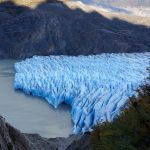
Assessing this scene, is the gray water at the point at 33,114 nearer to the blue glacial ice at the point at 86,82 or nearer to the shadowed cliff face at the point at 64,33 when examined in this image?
the blue glacial ice at the point at 86,82

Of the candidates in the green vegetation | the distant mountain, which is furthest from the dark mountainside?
the distant mountain

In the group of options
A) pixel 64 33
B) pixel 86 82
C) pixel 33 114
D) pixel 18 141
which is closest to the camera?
pixel 18 141

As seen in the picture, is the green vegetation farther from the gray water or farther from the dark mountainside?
the gray water

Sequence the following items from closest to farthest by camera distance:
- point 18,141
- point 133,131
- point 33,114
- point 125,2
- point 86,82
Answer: point 133,131 → point 18,141 → point 33,114 → point 86,82 → point 125,2

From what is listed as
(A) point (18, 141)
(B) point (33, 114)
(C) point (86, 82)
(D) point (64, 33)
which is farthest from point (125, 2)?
(A) point (18, 141)

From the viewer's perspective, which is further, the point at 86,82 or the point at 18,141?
the point at 86,82

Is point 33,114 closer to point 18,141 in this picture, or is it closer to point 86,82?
point 86,82
